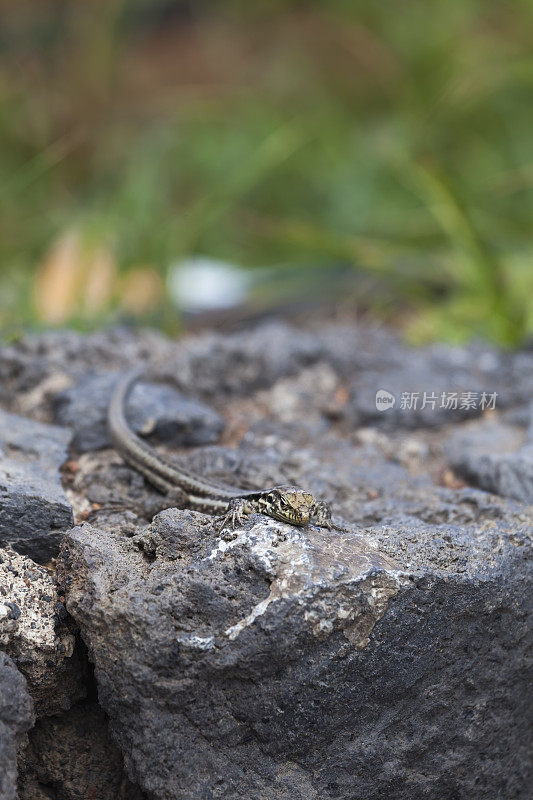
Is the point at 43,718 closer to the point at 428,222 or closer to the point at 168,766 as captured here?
the point at 168,766

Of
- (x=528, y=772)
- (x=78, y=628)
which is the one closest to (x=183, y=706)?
(x=78, y=628)

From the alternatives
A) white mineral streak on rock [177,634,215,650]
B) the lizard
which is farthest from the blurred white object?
white mineral streak on rock [177,634,215,650]

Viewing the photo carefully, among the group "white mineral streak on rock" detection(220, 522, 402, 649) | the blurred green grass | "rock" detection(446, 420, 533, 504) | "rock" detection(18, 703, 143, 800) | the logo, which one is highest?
the blurred green grass

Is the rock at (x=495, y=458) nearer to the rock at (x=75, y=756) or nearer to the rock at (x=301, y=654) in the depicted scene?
the rock at (x=301, y=654)

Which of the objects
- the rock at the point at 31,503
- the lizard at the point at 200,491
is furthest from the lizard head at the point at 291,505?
the rock at the point at 31,503

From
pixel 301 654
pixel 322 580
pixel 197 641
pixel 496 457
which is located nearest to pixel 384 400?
pixel 496 457

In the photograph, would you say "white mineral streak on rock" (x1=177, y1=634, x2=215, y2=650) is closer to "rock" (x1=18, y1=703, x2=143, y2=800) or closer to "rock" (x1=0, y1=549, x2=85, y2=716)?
"rock" (x1=0, y1=549, x2=85, y2=716)
